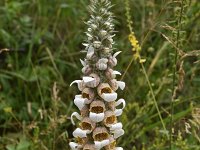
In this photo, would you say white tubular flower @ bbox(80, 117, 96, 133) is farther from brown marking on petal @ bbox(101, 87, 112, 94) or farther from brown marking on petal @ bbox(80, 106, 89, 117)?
brown marking on petal @ bbox(101, 87, 112, 94)

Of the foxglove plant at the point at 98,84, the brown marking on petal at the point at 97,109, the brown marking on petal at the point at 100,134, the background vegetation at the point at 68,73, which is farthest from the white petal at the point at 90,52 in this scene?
the background vegetation at the point at 68,73

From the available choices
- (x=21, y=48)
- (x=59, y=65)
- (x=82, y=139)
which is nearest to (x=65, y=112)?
(x=59, y=65)

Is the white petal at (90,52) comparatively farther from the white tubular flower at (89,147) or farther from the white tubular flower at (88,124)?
the white tubular flower at (89,147)

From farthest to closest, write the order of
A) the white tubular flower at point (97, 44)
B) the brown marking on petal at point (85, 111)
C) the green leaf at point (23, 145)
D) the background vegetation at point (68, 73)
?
the background vegetation at point (68, 73), the green leaf at point (23, 145), the brown marking on petal at point (85, 111), the white tubular flower at point (97, 44)

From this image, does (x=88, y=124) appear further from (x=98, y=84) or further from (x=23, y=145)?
(x=23, y=145)

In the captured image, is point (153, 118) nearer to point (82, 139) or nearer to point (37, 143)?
point (37, 143)

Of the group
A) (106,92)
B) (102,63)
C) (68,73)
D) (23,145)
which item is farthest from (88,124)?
(68,73)

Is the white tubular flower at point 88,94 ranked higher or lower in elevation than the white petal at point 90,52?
lower
